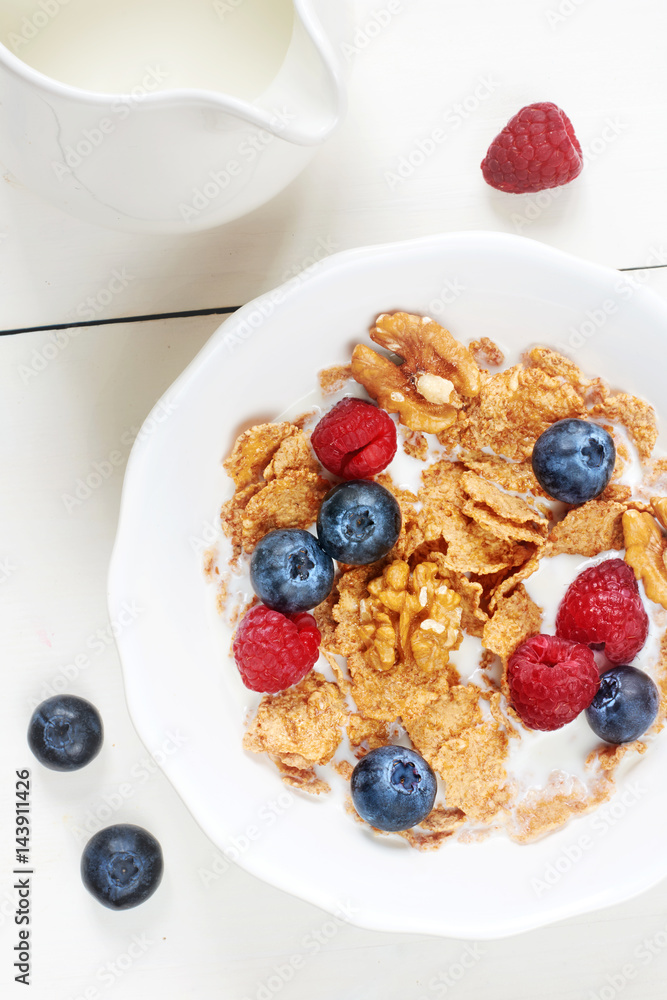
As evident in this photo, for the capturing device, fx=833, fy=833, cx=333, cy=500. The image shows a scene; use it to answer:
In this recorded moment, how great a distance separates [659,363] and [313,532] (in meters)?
0.37

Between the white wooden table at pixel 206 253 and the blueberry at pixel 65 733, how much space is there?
0.02 metres

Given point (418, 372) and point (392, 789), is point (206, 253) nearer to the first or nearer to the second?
point (418, 372)

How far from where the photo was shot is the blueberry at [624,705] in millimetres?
806

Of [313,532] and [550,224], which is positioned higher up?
[550,224]

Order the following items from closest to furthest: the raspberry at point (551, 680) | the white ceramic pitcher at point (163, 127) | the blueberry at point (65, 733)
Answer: the white ceramic pitcher at point (163, 127), the raspberry at point (551, 680), the blueberry at point (65, 733)

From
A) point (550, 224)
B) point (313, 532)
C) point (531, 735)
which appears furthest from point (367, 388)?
point (531, 735)

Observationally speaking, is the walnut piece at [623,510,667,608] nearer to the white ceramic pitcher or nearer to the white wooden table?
the white wooden table

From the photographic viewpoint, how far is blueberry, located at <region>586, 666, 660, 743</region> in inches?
31.7

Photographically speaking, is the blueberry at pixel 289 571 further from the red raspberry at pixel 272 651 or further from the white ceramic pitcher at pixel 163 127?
the white ceramic pitcher at pixel 163 127

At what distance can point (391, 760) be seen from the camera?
2.63 feet

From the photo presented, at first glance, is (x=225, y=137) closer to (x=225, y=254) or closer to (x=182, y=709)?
(x=225, y=254)

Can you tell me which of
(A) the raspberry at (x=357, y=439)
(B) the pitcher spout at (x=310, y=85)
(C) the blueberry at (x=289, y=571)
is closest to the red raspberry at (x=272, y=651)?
(C) the blueberry at (x=289, y=571)

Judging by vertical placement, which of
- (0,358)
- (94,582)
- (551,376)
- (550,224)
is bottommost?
(94,582)

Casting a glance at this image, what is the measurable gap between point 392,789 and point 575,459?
13.9 inches
